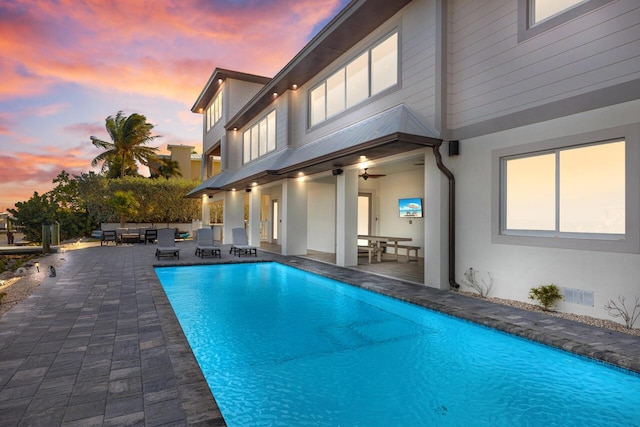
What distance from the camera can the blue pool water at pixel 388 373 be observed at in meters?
3.34

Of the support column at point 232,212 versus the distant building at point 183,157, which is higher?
the distant building at point 183,157

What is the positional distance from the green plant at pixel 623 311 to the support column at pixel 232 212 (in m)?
17.6

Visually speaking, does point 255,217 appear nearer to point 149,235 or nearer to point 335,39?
point 149,235

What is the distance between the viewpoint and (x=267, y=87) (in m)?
14.9

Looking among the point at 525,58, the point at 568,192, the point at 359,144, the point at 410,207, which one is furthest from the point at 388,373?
the point at 410,207

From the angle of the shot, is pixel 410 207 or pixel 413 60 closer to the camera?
pixel 413 60

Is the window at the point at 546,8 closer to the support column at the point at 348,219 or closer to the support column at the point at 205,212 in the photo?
the support column at the point at 348,219

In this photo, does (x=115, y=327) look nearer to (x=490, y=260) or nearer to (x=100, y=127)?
(x=490, y=260)

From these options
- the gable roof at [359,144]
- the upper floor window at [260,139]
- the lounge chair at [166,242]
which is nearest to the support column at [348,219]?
the gable roof at [359,144]

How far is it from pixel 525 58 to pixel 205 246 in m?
12.1

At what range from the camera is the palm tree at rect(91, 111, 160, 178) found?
31.0m

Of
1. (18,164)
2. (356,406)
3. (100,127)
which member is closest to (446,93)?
(356,406)

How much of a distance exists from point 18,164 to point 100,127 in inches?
311

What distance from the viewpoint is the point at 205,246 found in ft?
46.0
